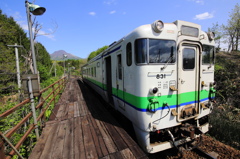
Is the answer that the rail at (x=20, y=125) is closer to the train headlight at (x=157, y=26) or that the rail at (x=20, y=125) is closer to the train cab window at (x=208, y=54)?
the train headlight at (x=157, y=26)

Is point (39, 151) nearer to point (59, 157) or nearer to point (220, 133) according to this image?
point (59, 157)

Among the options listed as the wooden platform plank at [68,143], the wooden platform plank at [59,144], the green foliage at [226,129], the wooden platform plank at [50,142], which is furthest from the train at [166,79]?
Result: the wooden platform plank at [50,142]

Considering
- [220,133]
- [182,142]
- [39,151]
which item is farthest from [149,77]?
[220,133]

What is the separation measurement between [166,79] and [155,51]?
30.1 inches

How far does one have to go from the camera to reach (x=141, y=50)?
2.88 metres

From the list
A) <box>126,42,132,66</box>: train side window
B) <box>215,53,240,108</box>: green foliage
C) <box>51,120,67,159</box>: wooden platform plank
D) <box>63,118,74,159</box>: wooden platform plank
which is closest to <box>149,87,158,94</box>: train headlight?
<box>126,42,132,66</box>: train side window

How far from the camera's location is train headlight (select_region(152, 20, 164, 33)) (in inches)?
111

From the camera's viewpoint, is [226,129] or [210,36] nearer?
[210,36]

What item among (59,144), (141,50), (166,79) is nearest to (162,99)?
(166,79)

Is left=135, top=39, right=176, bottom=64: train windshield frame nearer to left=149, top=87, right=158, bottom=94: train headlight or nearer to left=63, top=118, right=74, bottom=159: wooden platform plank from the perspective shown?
left=149, top=87, right=158, bottom=94: train headlight

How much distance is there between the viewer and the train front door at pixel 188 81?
320 cm

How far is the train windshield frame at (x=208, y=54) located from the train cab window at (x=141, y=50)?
2082 millimetres

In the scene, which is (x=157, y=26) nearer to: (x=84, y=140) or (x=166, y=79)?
(x=166, y=79)

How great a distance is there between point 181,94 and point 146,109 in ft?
3.74
